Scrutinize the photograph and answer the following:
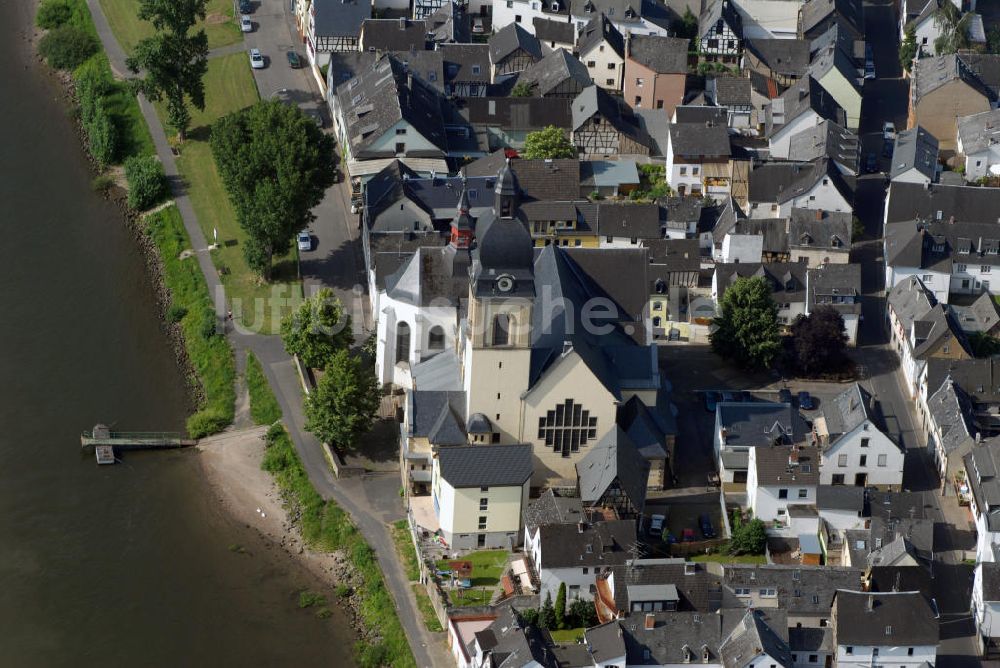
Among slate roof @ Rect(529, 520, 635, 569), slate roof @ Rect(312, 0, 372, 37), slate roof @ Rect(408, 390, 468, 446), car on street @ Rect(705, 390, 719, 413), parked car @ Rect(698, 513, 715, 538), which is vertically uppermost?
slate roof @ Rect(312, 0, 372, 37)

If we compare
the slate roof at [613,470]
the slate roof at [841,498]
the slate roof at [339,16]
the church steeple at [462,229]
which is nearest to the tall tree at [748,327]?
the slate roof at [613,470]

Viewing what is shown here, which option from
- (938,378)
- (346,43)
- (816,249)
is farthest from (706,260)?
(346,43)

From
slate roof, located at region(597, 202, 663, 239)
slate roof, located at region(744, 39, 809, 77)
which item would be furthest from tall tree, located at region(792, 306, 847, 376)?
slate roof, located at region(744, 39, 809, 77)

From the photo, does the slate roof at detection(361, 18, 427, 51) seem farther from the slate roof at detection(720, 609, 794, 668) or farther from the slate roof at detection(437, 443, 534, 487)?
the slate roof at detection(720, 609, 794, 668)

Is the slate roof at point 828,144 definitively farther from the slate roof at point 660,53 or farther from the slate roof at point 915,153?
the slate roof at point 660,53

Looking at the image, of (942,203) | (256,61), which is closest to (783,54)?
(942,203)

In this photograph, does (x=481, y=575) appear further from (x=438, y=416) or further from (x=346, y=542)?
(x=438, y=416)

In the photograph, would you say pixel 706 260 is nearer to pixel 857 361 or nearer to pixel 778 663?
pixel 857 361
